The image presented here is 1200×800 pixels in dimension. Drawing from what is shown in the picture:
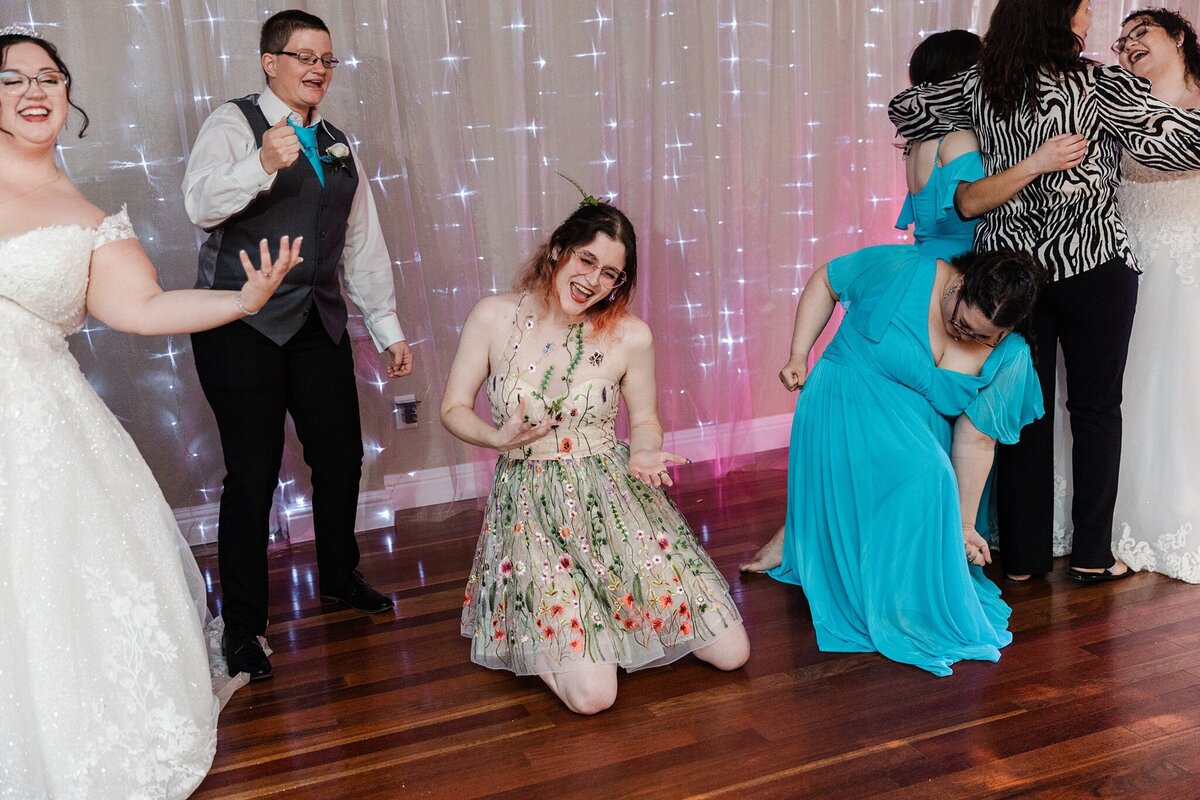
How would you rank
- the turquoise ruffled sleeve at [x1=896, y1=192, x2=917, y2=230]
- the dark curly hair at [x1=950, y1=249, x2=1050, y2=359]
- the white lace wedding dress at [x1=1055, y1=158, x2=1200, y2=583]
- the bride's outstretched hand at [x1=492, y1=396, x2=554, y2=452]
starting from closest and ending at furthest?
the bride's outstretched hand at [x1=492, y1=396, x2=554, y2=452] < the dark curly hair at [x1=950, y1=249, x2=1050, y2=359] < the white lace wedding dress at [x1=1055, y1=158, x2=1200, y2=583] < the turquoise ruffled sleeve at [x1=896, y1=192, x2=917, y2=230]

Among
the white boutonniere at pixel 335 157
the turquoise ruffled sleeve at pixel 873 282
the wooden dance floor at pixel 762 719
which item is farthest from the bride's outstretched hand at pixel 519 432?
the turquoise ruffled sleeve at pixel 873 282

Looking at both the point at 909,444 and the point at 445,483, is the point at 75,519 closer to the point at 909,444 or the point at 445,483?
the point at 909,444

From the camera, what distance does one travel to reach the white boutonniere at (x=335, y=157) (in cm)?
263

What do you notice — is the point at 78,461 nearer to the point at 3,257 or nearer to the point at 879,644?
the point at 3,257

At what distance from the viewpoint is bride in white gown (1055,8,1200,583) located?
116 inches

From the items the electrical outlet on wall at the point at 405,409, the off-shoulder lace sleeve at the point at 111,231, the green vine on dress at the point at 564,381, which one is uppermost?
the off-shoulder lace sleeve at the point at 111,231

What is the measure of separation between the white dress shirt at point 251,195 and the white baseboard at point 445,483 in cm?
86

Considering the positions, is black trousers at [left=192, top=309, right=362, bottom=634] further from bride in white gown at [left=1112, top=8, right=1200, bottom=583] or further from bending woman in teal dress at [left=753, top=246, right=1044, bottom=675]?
bride in white gown at [left=1112, top=8, right=1200, bottom=583]

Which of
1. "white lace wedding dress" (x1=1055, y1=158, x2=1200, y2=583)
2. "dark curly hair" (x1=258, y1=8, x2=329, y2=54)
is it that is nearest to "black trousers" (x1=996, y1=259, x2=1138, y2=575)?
"white lace wedding dress" (x1=1055, y1=158, x2=1200, y2=583)

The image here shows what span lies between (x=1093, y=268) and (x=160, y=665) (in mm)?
2315

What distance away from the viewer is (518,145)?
376 cm

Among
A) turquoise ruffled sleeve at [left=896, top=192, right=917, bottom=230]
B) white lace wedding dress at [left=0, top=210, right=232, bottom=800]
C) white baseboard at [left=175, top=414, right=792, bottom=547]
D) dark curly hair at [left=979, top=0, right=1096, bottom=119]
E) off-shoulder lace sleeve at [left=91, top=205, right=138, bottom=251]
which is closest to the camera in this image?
white lace wedding dress at [left=0, top=210, right=232, bottom=800]

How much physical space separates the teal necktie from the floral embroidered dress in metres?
0.57

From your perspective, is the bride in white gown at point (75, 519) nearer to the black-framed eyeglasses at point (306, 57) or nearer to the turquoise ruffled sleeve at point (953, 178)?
the black-framed eyeglasses at point (306, 57)
